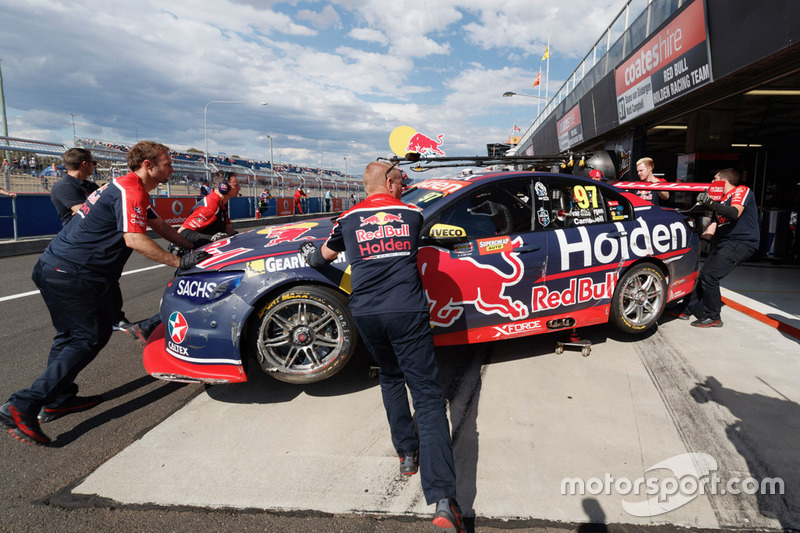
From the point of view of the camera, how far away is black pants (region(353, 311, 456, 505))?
2.17 metres

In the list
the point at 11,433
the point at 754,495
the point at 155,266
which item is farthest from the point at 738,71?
the point at 155,266

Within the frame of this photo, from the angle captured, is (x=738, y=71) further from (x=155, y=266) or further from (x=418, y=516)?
(x=155, y=266)

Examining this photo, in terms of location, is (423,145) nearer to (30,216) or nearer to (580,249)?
(580,249)

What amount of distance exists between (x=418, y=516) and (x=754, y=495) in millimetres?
1759

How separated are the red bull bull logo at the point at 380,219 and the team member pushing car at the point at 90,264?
1.46m

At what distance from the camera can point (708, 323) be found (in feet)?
16.3

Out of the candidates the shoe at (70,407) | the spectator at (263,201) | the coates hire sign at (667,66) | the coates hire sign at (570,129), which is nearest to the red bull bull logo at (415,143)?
the coates hire sign at (667,66)

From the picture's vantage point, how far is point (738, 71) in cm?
582

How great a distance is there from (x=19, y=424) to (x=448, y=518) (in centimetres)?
263

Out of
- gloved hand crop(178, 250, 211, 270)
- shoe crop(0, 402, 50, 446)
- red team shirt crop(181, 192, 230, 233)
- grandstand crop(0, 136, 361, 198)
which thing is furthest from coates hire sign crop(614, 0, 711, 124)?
grandstand crop(0, 136, 361, 198)

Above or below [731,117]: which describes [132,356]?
below

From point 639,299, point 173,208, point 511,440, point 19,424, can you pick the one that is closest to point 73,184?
point 19,424

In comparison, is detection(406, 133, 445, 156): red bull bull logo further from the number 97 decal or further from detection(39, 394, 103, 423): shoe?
detection(39, 394, 103, 423): shoe

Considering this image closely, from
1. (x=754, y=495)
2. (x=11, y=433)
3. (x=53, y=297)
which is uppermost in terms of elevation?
(x=53, y=297)
